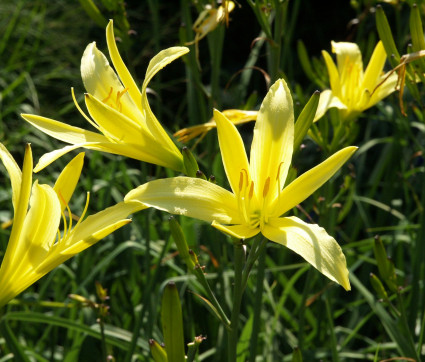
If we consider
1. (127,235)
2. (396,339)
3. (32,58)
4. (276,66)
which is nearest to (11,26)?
(32,58)

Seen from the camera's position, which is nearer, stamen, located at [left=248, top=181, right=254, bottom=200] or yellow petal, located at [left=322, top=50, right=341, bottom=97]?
stamen, located at [left=248, top=181, right=254, bottom=200]

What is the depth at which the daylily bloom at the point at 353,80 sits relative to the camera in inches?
70.5

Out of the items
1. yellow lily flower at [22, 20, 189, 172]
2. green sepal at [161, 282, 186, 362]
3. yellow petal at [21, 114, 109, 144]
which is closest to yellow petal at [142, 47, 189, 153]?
yellow lily flower at [22, 20, 189, 172]

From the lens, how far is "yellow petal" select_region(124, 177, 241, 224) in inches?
43.1

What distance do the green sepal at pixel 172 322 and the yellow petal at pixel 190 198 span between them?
0.45 feet

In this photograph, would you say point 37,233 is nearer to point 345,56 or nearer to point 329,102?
point 329,102

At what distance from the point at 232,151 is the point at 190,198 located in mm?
140

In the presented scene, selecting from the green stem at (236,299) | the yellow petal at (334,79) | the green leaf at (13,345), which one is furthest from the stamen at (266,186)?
the green leaf at (13,345)

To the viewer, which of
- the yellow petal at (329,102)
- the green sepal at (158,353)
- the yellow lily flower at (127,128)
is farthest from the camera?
the yellow petal at (329,102)

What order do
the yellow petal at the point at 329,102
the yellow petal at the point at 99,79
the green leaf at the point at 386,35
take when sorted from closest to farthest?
the yellow petal at the point at 99,79 → the green leaf at the point at 386,35 → the yellow petal at the point at 329,102

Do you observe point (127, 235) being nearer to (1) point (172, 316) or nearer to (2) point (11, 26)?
(1) point (172, 316)

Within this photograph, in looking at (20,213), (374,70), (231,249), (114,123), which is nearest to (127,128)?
(114,123)

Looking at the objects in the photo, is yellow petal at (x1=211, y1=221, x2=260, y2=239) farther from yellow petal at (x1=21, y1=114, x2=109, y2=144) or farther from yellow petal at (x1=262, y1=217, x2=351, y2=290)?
yellow petal at (x1=21, y1=114, x2=109, y2=144)

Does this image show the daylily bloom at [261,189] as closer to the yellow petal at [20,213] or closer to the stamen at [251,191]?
the stamen at [251,191]
